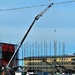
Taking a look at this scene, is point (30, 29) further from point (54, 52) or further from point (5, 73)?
point (54, 52)

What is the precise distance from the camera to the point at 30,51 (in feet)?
252

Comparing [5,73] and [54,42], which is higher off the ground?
[54,42]

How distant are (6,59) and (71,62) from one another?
53.1 m

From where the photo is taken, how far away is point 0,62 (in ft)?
284

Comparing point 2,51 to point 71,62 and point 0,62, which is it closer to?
point 0,62

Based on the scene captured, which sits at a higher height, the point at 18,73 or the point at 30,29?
the point at 30,29

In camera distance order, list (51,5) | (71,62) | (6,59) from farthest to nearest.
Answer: (71,62), (6,59), (51,5)

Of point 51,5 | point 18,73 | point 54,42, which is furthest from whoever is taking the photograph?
point 54,42

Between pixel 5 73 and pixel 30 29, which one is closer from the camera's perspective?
pixel 5 73

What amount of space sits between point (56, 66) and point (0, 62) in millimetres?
13224

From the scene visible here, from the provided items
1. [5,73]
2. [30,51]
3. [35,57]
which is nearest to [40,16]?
[5,73]

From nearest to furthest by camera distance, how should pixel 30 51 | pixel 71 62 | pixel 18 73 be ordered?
pixel 18 73
pixel 30 51
pixel 71 62

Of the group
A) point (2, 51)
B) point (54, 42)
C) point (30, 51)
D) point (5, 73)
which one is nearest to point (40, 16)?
point (5, 73)

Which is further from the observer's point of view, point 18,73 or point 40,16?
point 18,73
